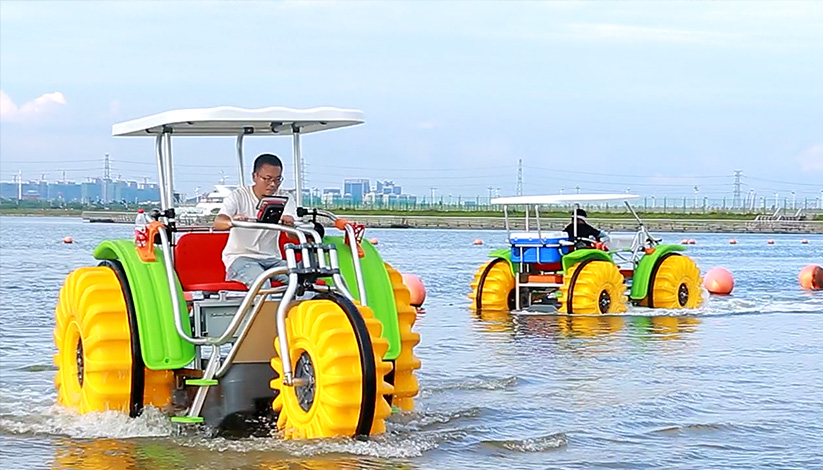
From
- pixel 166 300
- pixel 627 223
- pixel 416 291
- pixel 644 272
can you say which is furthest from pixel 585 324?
pixel 627 223

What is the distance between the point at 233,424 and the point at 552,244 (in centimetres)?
1191

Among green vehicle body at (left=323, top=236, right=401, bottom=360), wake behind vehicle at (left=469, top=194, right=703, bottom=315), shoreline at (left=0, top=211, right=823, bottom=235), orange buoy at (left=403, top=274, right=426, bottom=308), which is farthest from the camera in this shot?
shoreline at (left=0, top=211, right=823, bottom=235)

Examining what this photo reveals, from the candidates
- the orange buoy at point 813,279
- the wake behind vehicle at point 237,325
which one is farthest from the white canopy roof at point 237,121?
the orange buoy at point 813,279

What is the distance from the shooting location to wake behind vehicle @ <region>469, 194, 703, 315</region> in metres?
19.8

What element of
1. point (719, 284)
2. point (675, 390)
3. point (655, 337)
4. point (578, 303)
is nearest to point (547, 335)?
point (655, 337)

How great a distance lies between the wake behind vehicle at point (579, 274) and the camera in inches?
781

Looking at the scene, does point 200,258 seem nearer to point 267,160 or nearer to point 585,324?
point 267,160

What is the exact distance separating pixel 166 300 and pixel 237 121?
132cm

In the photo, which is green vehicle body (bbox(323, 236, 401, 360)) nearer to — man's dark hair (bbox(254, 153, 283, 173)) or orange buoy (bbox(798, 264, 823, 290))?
man's dark hair (bbox(254, 153, 283, 173))

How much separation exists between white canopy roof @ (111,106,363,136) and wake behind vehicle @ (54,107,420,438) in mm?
11

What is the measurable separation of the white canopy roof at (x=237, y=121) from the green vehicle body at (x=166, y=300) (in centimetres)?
84

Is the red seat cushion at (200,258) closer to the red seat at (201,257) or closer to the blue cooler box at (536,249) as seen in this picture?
the red seat at (201,257)

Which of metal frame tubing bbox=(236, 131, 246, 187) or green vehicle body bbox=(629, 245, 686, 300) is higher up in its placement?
metal frame tubing bbox=(236, 131, 246, 187)

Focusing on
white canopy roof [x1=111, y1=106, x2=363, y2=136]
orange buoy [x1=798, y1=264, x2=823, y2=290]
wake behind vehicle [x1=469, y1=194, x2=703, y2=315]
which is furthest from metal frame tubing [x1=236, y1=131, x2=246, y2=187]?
orange buoy [x1=798, y1=264, x2=823, y2=290]
